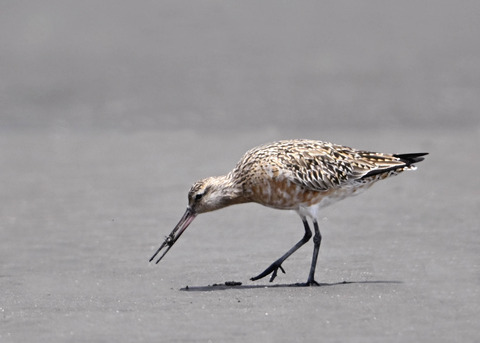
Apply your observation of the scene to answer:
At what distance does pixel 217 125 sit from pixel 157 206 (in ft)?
19.7

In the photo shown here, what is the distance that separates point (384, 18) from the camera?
77.4 ft

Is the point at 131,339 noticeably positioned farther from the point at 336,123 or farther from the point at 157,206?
the point at 336,123

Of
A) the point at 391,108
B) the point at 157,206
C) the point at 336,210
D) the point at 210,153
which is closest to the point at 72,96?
the point at 210,153

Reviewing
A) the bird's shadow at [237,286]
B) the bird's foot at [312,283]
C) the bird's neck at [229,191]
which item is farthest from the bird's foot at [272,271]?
the bird's neck at [229,191]

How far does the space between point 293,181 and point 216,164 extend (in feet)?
21.3

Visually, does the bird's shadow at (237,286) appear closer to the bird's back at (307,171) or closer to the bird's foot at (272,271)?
the bird's foot at (272,271)

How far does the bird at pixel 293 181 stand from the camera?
10375 mm

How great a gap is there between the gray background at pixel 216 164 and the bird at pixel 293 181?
59cm

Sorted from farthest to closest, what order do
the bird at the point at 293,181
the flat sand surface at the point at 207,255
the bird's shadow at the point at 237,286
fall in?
the bird at the point at 293,181, the bird's shadow at the point at 237,286, the flat sand surface at the point at 207,255

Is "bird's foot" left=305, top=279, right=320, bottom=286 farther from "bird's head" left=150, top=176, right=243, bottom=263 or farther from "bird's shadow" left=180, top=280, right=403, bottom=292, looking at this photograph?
"bird's head" left=150, top=176, right=243, bottom=263

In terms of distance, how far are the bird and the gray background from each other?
59cm

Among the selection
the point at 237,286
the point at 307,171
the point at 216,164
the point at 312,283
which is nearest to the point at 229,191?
the point at 307,171

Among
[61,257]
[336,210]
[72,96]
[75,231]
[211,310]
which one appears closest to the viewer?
[211,310]

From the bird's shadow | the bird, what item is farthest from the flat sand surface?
the bird
